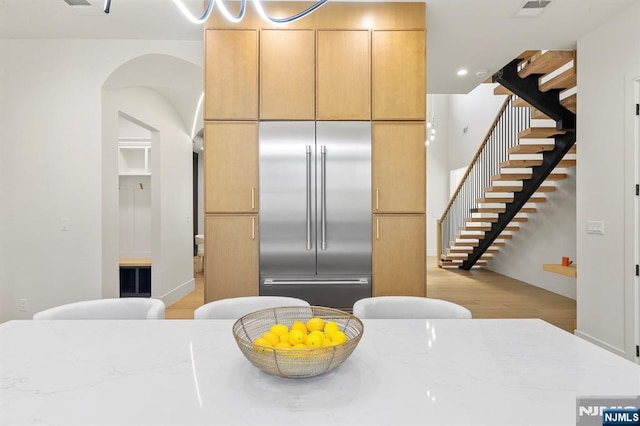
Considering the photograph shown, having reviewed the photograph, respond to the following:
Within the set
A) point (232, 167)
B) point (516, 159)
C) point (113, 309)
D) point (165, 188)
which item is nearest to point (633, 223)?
point (516, 159)

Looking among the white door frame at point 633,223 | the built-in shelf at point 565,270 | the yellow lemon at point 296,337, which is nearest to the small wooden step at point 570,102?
the white door frame at point 633,223

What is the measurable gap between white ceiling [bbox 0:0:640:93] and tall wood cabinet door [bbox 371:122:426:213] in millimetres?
1033

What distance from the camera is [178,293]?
16.3 feet

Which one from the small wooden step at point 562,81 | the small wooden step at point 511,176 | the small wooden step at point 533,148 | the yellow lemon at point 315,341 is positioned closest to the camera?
the yellow lemon at point 315,341

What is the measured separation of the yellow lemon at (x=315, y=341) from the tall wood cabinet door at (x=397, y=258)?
191cm

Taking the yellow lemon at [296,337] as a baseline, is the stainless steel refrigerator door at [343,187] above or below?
above

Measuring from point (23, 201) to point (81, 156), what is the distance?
68 cm

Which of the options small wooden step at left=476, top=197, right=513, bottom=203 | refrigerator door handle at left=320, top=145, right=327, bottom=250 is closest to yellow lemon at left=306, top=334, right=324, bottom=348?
refrigerator door handle at left=320, top=145, right=327, bottom=250

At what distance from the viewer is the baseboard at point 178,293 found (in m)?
4.59

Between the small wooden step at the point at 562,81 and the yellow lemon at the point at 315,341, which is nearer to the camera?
the yellow lemon at the point at 315,341

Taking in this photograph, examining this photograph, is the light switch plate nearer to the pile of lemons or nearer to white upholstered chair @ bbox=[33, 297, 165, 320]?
the pile of lemons

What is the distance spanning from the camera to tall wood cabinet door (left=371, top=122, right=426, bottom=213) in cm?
279

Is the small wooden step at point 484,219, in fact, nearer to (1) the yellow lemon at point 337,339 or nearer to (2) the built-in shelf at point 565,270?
(2) the built-in shelf at point 565,270

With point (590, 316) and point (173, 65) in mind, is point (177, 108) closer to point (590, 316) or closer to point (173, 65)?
point (173, 65)
